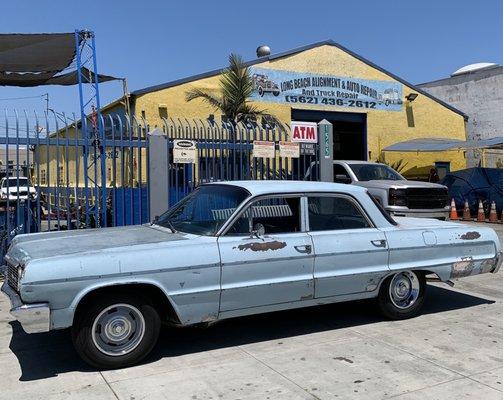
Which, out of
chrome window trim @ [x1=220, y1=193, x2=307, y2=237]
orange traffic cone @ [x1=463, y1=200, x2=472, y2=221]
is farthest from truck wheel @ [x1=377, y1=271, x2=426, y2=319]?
orange traffic cone @ [x1=463, y1=200, x2=472, y2=221]

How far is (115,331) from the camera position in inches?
173

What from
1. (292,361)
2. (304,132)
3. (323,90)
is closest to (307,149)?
(304,132)

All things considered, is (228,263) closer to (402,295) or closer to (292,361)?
(292,361)

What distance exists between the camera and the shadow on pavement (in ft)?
15.3

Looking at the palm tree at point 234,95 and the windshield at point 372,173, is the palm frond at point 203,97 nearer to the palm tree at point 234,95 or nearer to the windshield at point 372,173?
the palm tree at point 234,95

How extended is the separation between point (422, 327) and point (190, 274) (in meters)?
2.69

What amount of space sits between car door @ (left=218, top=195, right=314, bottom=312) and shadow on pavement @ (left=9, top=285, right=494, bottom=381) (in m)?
0.59

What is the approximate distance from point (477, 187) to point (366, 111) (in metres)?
5.54

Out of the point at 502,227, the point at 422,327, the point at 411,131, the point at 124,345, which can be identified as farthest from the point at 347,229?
the point at 411,131

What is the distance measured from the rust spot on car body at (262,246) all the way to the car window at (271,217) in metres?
0.12

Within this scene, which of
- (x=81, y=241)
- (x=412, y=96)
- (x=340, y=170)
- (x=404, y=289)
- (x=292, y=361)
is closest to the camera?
(x=292, y=361)

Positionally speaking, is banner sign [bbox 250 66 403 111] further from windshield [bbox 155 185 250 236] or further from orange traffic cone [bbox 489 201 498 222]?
windshield [bbox 155 185 250 236]

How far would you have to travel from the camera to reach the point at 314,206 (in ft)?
17.7

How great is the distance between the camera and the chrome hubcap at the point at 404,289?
5789mm
